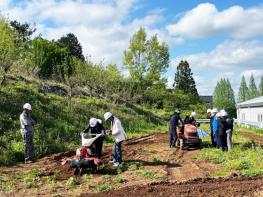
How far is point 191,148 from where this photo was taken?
19578 millimetres

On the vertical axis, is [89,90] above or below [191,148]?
above

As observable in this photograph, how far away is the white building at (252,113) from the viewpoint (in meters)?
44.4

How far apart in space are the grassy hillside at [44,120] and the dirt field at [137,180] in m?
1.51

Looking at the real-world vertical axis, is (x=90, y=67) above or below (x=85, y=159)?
above

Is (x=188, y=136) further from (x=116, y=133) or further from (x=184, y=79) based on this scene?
(x=184, y=79)

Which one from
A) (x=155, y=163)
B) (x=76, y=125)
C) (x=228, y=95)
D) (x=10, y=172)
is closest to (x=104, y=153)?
(x=155, y=163)

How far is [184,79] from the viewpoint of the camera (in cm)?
8419

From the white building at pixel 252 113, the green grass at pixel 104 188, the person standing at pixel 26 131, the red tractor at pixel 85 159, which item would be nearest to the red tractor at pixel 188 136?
the red tractor at pixel 85 159

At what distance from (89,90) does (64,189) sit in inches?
1255

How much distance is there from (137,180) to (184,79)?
72.5 meters

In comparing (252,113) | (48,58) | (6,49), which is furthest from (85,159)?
(252,113)

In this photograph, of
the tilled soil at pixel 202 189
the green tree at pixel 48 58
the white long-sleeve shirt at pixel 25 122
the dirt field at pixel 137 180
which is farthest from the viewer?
the green tree at pixel 48 58

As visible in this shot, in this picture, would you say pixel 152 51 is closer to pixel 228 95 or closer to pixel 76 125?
pixel 76 125

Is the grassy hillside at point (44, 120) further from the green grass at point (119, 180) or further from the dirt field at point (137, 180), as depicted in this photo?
the green grass at point (119, 180)
